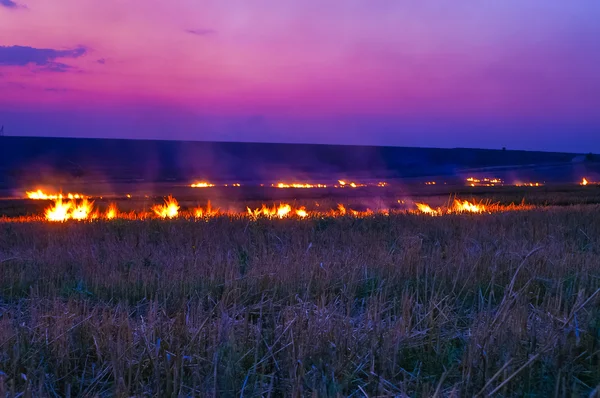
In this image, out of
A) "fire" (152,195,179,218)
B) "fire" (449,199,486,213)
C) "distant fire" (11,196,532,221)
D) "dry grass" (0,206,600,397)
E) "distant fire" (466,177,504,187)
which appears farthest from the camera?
"distant fire" (466,177,504,187)

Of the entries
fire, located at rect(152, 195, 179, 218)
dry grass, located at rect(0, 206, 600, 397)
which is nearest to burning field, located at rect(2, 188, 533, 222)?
fire, located at rect(152, 195, 179, 218)

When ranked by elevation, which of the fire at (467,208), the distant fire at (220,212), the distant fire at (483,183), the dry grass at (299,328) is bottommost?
the dry grass at (299,328)

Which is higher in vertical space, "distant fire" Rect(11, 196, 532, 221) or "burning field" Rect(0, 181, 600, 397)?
"distant fire" Rect(11, 196, 532, 221)

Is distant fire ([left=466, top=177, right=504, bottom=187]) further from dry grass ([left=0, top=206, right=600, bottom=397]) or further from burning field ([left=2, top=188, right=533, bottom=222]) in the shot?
dry grass ([left=0, top=206, right=600, bottom=397])

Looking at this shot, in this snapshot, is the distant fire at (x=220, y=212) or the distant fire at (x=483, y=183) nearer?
the distant fire at (x=220, y=212)

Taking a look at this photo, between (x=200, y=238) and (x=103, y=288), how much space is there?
4.34 m

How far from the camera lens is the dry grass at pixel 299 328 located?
3670 mm

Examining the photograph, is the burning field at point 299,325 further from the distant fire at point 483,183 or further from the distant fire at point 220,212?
the distant fire at point 483,183

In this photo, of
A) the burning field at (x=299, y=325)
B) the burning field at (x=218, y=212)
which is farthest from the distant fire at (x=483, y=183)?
the burning field at (x=299, y=325)

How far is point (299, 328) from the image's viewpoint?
4.30 meters

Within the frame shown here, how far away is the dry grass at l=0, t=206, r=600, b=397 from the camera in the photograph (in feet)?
12.0

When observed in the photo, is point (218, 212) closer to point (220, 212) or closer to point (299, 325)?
point (220, 212)

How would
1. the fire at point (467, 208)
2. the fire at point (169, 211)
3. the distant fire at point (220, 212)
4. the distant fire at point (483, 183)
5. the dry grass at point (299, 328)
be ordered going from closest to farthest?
the dry grass at point (299, 328), the distant fire at point (220, 212), the fire at point (169, 211), the fire at point (467, 208), the distant fire at point (483, 183)

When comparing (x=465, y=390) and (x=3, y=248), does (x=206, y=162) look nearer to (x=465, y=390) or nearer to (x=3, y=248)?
(x=3, y=248)
